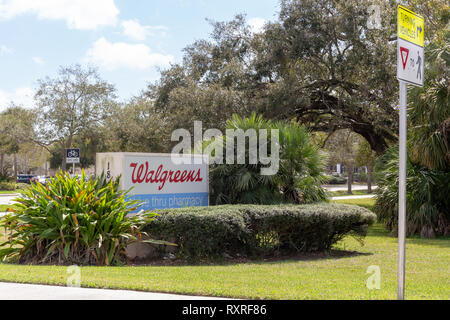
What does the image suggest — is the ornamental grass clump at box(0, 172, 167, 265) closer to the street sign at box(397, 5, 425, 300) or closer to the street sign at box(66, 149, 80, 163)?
the street sign at box(397, 5, 425, 300)

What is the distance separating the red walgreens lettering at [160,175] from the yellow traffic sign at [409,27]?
673 cm

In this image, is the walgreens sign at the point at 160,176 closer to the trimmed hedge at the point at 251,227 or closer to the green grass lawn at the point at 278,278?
the trimmed hedge at the point at 251,227

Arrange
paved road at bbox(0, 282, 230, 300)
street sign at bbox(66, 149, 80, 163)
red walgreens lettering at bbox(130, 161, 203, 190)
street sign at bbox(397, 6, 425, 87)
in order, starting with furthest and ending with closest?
street sign at bbox(66, 149, 80, 163) → red walgreens lettering at bbox(130, 161, 203, 190) → paved road at bbox(0, 282, 230, 300) → street sign at bbox(397, 6, 425, 87)

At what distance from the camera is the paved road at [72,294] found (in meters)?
6.27

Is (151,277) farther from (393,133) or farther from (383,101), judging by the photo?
(393,133)

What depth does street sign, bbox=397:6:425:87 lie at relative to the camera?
17.7ft

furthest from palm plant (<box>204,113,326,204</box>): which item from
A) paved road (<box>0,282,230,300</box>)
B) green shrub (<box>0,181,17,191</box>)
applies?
green shrub (<box>0,181,17,191</box>)

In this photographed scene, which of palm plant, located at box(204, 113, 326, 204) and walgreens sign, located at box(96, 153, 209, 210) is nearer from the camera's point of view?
walgreens sign, located at box(96, 153, 209, 210)

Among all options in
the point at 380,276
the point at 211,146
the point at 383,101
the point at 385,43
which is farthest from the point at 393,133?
the point at 380,276

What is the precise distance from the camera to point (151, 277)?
7.79m

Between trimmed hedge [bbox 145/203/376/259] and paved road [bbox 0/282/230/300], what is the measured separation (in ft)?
10.2

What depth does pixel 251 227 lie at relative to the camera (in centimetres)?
1005

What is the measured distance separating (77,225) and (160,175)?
234cm

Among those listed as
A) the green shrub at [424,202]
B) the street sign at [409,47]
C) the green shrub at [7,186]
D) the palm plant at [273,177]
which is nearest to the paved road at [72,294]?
the street sign at [409,47]
